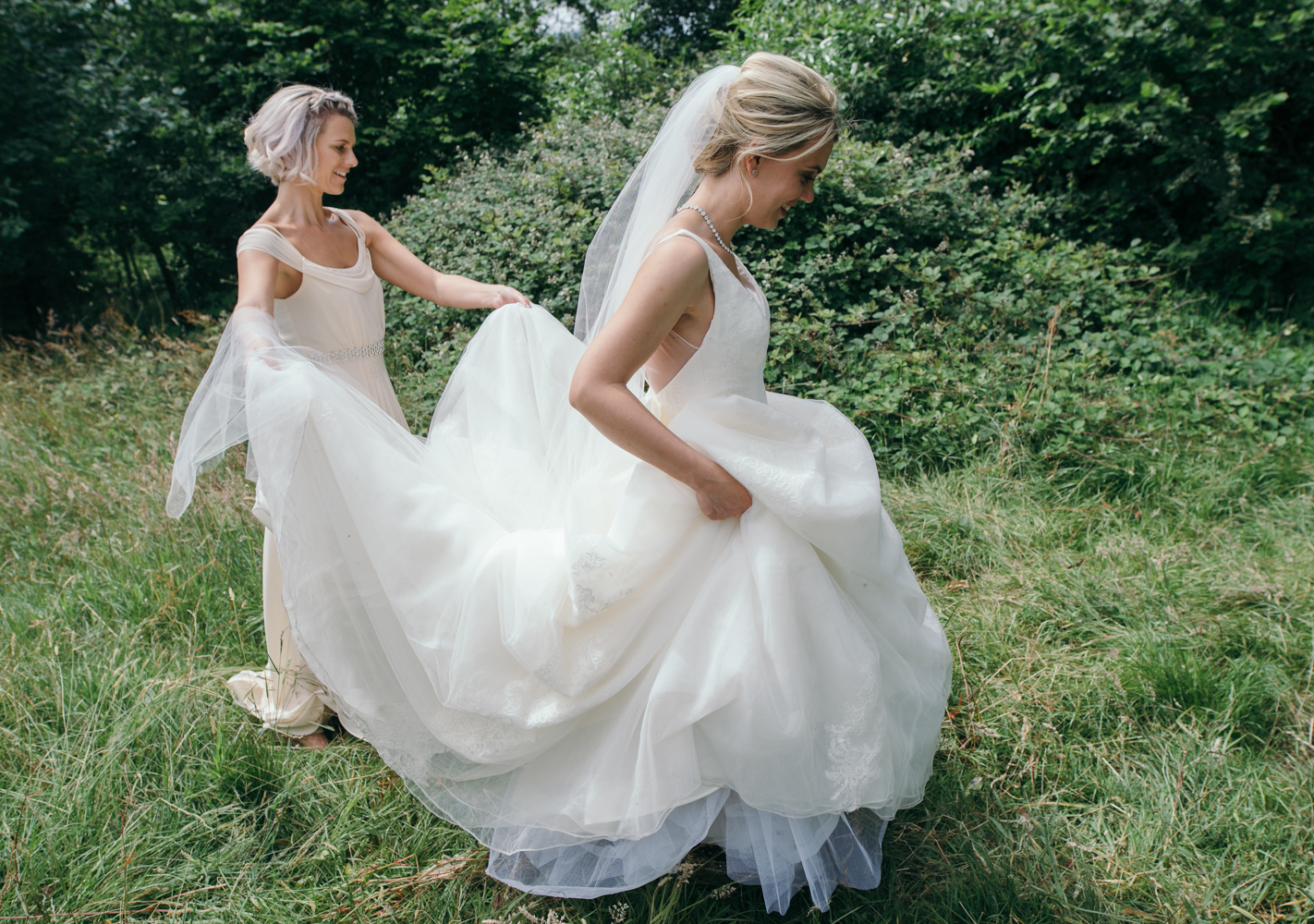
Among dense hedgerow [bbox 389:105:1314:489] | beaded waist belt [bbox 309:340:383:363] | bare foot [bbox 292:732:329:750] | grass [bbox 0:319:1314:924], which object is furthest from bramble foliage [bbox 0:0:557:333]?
bare foot [bbox 292:732:329:750]

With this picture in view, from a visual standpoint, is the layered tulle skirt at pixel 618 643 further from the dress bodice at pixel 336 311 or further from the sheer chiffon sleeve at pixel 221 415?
the dress bodice at pixel 336 311

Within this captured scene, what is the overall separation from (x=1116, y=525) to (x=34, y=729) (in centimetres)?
412

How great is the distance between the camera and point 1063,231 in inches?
238

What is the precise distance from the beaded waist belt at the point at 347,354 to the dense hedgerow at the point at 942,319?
80.8 inches

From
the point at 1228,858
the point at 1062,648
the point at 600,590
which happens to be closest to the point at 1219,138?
the point at 1062,648

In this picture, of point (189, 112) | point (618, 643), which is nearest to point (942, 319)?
point (618, 643)

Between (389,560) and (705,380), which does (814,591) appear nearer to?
(705,380)

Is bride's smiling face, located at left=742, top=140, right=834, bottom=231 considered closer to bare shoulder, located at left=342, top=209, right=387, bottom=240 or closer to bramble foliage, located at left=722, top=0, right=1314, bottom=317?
bare shoulder, located at left=342, top=209, right=387, bottom=240

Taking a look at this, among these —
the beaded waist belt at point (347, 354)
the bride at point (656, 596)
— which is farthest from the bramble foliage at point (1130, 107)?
the bride at point (656, 596)

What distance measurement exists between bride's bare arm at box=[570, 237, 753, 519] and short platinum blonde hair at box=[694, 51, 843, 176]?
29 cm

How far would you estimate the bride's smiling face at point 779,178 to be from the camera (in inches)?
73.0

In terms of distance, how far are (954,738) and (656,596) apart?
4.30 ft

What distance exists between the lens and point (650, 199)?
6.98 feet

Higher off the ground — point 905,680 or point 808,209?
point 808,209
